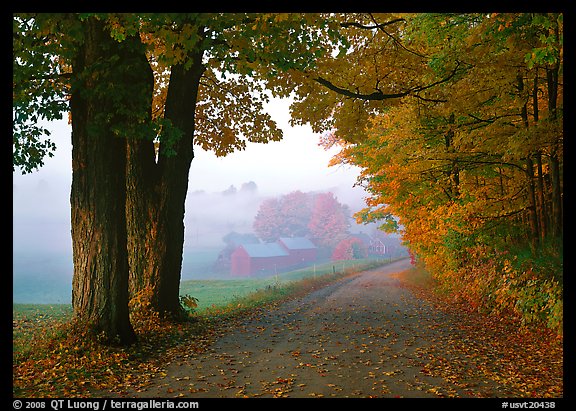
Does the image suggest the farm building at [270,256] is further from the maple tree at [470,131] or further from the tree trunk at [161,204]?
the tree trunk at [161,204]

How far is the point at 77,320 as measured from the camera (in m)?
9.34

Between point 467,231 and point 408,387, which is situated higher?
point 467,231

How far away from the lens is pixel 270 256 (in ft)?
213

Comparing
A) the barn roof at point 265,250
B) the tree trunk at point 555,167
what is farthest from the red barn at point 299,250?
the tree trunk at point 555,167

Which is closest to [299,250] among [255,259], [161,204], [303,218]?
[255,259]

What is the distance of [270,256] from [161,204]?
53.3 meters

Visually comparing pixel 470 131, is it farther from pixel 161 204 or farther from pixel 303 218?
pixel 303 218

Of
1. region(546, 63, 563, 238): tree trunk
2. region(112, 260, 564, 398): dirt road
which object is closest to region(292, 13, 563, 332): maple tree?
region(546, 63, 563, 238): tree trunk

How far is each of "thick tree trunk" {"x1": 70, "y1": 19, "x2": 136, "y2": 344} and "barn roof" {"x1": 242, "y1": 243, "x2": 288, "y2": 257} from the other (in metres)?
53.8

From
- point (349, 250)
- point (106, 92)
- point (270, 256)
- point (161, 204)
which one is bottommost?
point (270, 256)

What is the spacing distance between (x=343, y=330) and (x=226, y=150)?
7832 millimetres

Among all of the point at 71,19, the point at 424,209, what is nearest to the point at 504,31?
the point at 71,19
